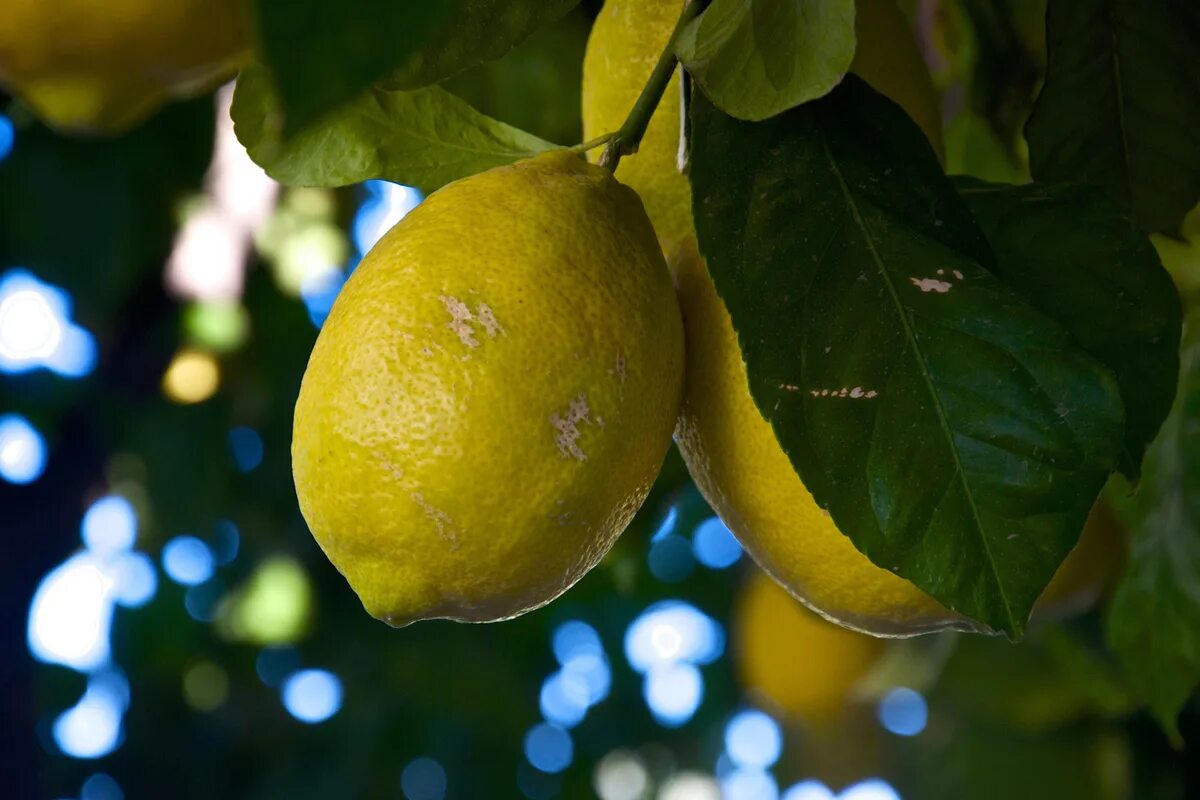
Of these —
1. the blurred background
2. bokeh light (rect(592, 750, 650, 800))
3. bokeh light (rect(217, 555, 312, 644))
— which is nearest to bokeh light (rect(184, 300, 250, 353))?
the blurred background

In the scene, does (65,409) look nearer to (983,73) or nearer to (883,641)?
(883,641)

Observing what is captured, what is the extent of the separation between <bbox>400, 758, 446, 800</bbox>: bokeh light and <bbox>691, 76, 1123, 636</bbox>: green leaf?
1.59m

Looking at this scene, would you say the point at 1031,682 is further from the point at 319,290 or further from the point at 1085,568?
the point at 319,290

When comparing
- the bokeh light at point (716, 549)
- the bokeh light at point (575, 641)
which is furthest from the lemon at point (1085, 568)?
the bokeh light at point (575, 641)

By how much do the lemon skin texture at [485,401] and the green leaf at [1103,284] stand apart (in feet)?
0.44

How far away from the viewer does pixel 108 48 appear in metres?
0.42

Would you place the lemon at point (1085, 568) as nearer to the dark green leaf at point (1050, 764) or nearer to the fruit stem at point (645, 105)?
the fruit stem at point (645, 105)

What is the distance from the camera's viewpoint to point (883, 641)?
Answer: 119cm

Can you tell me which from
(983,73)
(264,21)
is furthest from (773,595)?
(264,21)

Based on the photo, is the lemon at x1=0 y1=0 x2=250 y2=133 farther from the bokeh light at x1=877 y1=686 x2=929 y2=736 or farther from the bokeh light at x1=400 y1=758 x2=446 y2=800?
the bokeh light at x1=877 y1=686 x2=929 y2=736

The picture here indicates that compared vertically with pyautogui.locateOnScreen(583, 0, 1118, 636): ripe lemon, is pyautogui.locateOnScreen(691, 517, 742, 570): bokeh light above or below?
below

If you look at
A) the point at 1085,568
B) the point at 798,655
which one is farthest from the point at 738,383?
the point at 798,655

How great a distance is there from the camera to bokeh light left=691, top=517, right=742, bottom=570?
180 centimetres

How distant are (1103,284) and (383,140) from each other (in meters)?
0.27
